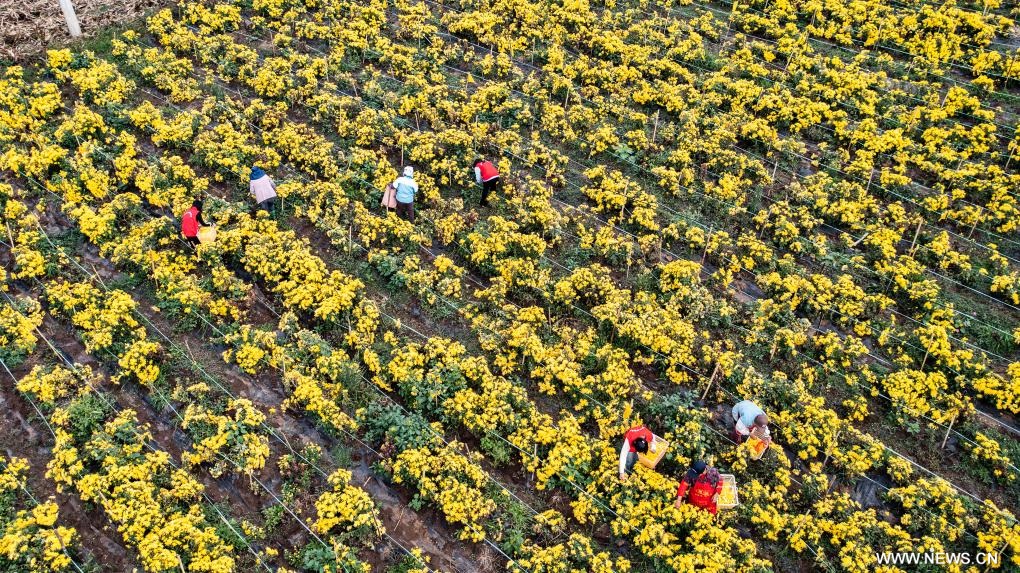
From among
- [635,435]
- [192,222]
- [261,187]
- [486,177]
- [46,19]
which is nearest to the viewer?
[635,435]

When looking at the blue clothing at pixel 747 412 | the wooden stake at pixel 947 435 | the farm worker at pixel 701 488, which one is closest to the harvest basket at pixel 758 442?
the blue clothing at pixel 747 412

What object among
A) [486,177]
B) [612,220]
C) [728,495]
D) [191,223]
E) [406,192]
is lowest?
[728,495]

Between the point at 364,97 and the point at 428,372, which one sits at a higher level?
the point at 364,97

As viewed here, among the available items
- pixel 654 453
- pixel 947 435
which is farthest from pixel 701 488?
pixel 947 435

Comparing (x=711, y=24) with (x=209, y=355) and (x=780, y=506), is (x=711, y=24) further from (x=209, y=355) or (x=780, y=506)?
(x=209, y=355)

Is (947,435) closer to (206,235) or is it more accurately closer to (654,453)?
(654,453)

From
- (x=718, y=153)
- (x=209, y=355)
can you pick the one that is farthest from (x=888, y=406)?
(x=209, y=355)

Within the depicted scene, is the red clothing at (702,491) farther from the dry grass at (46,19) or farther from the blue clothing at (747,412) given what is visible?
the dry grass at (46,19)
